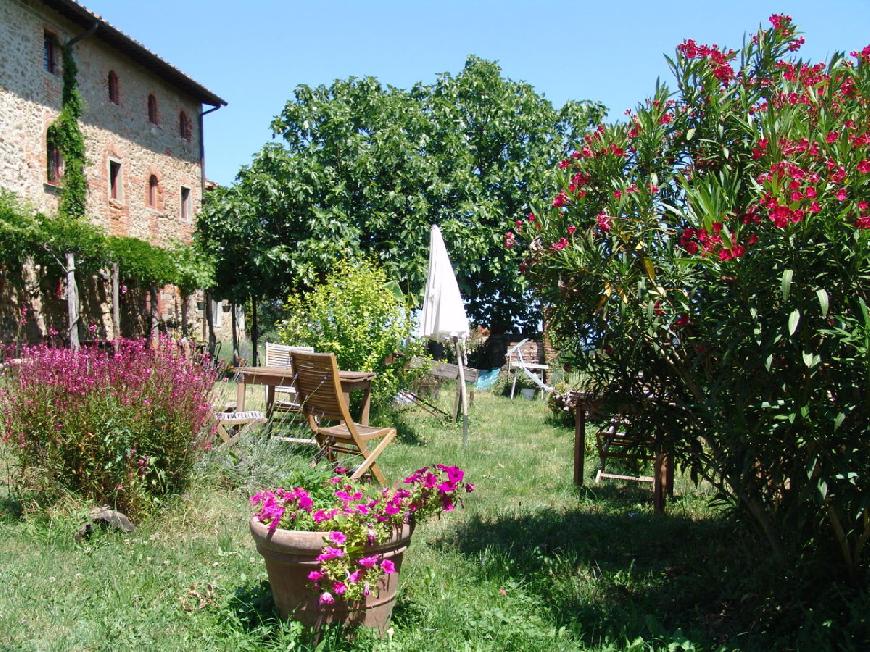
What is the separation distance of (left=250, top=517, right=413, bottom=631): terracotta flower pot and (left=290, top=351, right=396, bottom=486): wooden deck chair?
2087 mm

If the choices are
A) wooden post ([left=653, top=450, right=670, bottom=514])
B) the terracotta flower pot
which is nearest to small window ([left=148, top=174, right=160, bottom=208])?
wooden post ([left=653, top=450, right=670, bottom=514])

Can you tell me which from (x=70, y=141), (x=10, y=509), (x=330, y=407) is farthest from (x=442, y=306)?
(x=70, y=141)

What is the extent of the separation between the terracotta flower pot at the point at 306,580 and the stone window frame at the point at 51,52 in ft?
53.1

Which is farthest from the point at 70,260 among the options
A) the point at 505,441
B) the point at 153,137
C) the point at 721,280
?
the point at 721,280

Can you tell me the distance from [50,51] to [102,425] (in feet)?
48.5

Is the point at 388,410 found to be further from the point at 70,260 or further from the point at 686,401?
the point at 70,260

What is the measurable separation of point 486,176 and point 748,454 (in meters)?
16.2

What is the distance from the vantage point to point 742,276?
285 centimetres

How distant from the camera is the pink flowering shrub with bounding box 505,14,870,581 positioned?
276 centimetres

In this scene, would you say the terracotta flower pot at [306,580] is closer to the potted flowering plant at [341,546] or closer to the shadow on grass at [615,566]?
the potted flowering plant at [341,546]

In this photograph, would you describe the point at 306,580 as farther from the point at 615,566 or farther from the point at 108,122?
the point at 108,122

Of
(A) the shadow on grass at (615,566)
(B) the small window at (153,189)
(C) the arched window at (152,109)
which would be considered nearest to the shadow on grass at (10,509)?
(A) the shadow on grass at (615,566)

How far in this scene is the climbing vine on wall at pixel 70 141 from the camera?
16.4 meters

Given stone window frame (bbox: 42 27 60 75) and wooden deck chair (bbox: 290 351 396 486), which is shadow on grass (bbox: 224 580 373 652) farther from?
stone window frame (bbox: 42 27 60 75)
